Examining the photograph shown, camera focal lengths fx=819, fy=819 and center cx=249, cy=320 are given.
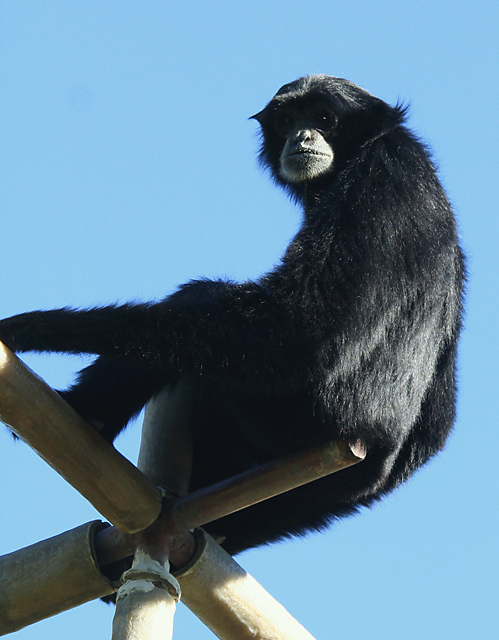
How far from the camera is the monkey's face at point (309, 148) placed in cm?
655

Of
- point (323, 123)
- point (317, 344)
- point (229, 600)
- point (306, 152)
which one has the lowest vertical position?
point (229, 600)

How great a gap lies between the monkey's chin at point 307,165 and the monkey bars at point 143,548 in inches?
97.4

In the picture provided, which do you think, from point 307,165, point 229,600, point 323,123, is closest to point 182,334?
point 229,600

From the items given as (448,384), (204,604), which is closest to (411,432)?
(448,384)

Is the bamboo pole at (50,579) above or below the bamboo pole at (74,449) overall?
below

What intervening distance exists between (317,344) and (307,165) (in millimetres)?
2133

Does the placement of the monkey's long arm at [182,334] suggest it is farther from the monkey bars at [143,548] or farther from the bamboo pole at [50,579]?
the bamboo pole at [50,579]

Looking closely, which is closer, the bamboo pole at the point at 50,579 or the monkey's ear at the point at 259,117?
the bamboo pole at the point at 50,579

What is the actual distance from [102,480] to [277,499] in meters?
1.58

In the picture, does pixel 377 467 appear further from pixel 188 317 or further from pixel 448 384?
pixel 188 317

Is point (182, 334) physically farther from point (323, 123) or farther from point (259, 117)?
point (259, 117)

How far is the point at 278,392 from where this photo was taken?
4.96 meters

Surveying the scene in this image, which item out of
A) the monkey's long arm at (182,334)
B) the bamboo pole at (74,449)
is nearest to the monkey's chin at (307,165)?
the monkey's long arm at (182,334)

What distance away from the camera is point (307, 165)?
654cm
